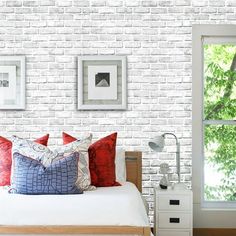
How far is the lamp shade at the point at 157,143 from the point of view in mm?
4781

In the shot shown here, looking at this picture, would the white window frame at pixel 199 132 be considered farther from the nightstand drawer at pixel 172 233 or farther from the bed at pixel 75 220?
the bed at pixel 75 220

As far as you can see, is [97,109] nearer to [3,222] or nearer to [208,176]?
[208,176]

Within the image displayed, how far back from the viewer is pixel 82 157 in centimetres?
429

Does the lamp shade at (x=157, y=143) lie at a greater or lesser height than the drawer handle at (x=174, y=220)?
greater

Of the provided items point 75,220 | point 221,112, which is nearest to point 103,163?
point 75,220

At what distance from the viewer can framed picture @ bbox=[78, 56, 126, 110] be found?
517cm

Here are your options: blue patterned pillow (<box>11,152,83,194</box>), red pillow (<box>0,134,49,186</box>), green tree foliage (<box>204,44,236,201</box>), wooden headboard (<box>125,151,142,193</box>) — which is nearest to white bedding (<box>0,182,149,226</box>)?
blue patterned pillow (<box>11,152,83,194</box>)

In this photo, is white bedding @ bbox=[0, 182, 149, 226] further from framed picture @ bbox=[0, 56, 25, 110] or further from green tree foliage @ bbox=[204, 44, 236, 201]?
green tree foliage @ bbox=[204, 44, 236, 201]

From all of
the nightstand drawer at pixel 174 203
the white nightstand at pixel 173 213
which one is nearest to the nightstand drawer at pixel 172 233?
the white nightstand at pixel 173 213

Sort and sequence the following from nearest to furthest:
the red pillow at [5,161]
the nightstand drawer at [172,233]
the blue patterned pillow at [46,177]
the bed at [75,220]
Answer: the bed at [75,220]
the blue patterned pillow at [46,177]
the red pillow at [5,161]
the nightstand drawer at [172,233]

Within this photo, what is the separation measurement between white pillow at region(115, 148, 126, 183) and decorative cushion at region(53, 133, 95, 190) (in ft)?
1.56

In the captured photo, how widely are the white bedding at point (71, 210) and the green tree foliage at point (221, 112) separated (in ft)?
5.94

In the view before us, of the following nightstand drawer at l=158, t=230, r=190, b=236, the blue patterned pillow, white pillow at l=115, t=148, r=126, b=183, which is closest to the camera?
the blue patterned pillow

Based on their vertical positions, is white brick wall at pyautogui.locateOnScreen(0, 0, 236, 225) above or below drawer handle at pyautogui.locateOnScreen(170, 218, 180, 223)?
above
